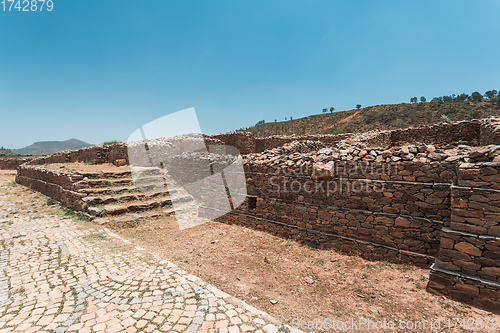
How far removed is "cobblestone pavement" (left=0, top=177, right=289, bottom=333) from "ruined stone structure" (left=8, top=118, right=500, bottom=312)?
3.08 meters

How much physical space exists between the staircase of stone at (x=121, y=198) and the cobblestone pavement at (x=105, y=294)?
207cm

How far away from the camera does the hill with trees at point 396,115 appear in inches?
1340

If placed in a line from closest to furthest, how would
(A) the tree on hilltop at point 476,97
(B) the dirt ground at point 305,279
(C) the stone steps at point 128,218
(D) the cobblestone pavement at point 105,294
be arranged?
(D) the cobblestone pavement at point 105,294, (B) the dirt ground at point 305,279, (C) the stone steps at point 128,218, (A) the tree on hilltop at point 476,97

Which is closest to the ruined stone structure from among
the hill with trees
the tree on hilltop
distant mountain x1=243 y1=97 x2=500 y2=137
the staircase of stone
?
the staircase of stone

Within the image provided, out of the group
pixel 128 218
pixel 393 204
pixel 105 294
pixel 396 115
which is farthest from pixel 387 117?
pixel 105 294

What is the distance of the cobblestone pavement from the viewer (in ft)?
10.4

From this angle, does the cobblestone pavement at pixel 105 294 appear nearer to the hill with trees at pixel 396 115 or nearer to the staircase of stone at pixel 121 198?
the staircase of stone at pixel 121 198

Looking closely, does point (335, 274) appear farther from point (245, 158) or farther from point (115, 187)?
point (115, 187)

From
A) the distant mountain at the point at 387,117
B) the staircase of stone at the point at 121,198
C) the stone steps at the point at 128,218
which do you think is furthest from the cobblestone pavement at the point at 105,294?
the distant mountain at the point at 387,117

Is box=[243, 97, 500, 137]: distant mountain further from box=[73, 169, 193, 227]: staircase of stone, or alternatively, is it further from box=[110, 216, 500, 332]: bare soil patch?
box=[110, 216, 500, 332]: bare soil patch

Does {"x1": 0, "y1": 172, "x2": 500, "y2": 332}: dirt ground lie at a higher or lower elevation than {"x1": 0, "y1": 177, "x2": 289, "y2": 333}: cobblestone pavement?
lower

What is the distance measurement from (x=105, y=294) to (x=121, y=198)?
609 centimetres

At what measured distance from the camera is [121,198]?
918cm

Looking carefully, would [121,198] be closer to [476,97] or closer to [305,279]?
[305,279]
